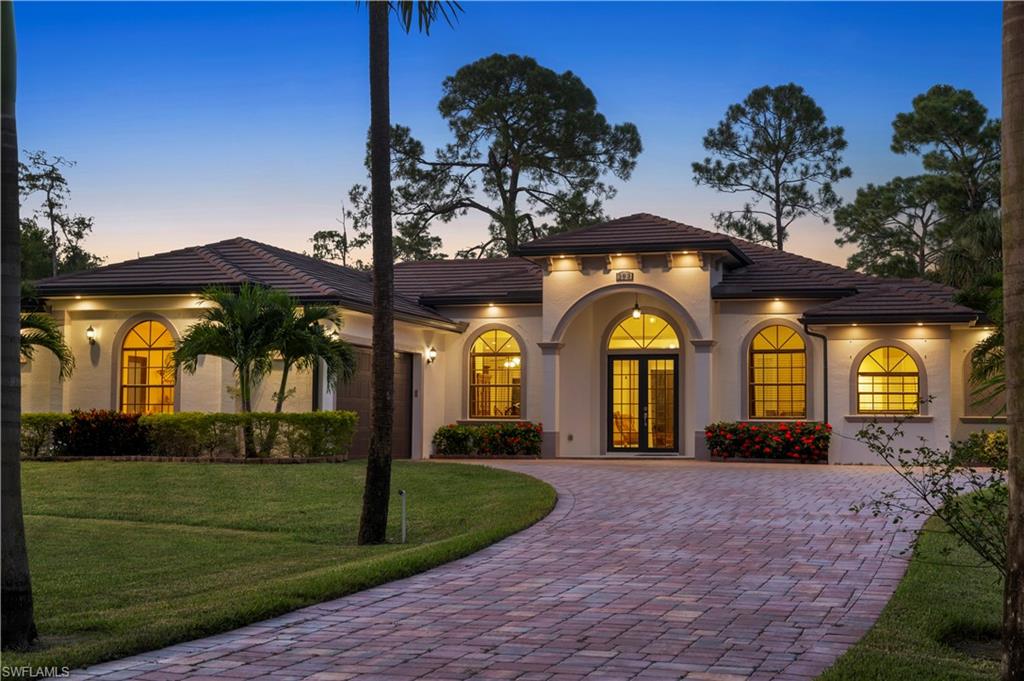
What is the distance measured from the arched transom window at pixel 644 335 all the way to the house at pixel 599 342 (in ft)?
0.12

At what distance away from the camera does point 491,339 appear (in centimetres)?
2625

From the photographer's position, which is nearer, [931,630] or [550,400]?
[931,630]

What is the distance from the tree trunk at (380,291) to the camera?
11.8 m

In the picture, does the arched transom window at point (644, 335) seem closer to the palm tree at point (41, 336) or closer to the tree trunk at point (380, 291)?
the palm tree at point (41, 336)

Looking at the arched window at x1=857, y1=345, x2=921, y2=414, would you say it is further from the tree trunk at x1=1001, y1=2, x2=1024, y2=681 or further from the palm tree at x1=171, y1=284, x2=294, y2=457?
the tree trunk at x1=1001, y1=2, x2=1024, y2=681

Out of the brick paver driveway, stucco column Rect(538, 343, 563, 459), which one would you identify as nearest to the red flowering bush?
stucco column Rect(538, 343, 563, 459)

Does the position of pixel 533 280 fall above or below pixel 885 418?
above

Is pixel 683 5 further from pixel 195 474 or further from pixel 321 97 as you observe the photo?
pixel 195 474

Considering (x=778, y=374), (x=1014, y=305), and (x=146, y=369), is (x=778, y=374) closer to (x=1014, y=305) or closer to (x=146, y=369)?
(x=146, y=369)

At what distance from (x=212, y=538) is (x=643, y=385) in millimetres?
14589

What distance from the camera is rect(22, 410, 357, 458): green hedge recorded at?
1927cm

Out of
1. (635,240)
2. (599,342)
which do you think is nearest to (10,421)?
(635,240)

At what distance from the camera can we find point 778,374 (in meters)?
24.1

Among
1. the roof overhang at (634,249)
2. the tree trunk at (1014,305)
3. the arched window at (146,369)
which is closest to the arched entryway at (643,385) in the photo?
the roof overhang at (634,249)
